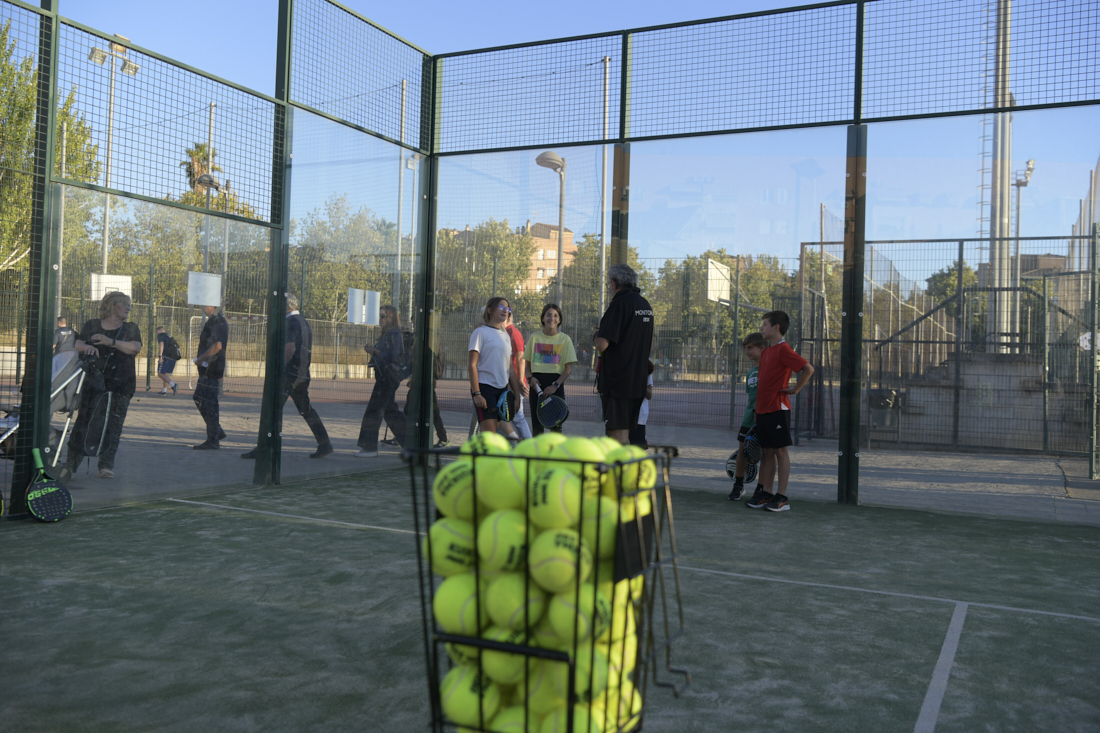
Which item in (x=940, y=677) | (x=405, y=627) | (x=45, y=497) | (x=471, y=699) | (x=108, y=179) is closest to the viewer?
(x=471, y=699)

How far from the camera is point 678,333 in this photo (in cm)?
838

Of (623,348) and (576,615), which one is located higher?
(623,348)

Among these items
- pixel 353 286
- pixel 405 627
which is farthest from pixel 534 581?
pixel 353 286

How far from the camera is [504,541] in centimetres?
196

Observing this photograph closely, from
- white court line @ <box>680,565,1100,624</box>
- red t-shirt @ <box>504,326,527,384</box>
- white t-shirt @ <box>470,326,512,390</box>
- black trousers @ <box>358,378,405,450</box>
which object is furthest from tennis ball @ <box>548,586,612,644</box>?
black trousers @ <box>358,378,405,450</box>

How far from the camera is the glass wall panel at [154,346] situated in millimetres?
6207

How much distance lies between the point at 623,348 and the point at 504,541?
4.55 metres

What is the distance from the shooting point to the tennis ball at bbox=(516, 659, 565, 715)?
1.99m

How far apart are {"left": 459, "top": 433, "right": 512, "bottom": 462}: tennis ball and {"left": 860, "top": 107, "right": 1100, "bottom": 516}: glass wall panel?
20.3ft

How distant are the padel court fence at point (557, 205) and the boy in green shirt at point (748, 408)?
A: 0.39 meters

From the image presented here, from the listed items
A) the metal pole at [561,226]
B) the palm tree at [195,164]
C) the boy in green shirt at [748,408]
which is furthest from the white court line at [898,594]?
the palm tree at [195,164]

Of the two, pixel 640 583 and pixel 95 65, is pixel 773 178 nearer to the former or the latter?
pixel 95 65

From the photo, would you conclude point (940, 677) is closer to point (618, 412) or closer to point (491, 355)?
point (618, 412)

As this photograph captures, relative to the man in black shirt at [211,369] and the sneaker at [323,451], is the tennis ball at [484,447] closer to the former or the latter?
the man in black shirt at [211,369]
